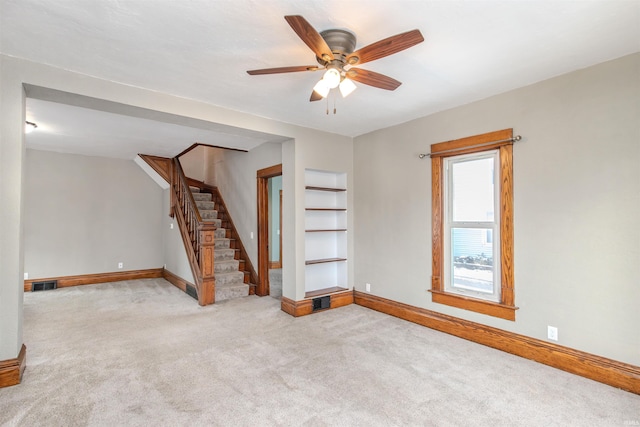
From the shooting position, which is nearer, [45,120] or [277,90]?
[277,90]

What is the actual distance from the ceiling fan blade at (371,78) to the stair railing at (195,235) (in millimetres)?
3379

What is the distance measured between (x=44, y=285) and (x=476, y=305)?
707cm

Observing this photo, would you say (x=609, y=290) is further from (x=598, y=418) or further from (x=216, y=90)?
(x=216, y=90)

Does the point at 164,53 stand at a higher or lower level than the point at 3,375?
higher

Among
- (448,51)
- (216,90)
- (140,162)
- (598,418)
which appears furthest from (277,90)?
(140,162)

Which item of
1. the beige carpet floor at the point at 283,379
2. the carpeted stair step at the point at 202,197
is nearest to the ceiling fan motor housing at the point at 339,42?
the beige carpet floor at the point at 283,379

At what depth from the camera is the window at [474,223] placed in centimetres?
307

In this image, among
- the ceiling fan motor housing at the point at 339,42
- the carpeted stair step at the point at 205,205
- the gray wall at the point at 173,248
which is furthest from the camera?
the carpeted stair step at the point at 205,205

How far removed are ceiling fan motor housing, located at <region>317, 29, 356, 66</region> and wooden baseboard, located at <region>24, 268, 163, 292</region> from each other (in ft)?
20.9

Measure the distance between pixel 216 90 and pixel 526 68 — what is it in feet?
9.17

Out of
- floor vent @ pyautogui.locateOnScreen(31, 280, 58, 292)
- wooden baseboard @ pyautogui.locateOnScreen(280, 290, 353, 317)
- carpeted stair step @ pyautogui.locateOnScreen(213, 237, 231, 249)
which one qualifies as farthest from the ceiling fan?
floor vent @ pyautogui.locateOnScreen(31, 280, 58, 292)

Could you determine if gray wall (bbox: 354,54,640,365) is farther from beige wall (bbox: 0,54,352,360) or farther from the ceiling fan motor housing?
beige wall (bbox: 0,54,352,360)

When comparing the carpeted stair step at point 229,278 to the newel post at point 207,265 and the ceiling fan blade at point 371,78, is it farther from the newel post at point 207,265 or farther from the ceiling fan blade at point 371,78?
the ceiling fan blade at point 371,78

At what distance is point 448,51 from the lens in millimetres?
2311
